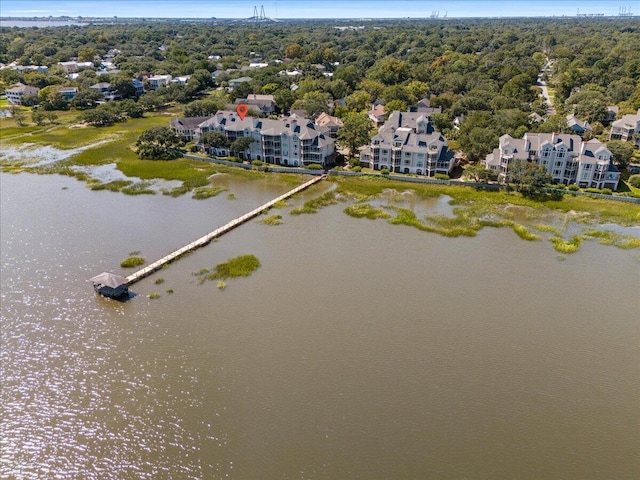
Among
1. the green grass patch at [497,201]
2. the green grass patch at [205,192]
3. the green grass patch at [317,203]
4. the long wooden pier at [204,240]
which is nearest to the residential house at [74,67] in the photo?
the green grass patch at [205,192]

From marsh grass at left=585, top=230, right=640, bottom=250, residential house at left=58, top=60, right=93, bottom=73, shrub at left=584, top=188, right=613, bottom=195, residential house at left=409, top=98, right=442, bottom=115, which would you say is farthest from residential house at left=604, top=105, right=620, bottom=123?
residential house at left=58, top=60, right=93, bottom=73

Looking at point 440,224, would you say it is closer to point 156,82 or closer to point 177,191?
point 177,191

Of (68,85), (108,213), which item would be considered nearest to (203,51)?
(68,85)

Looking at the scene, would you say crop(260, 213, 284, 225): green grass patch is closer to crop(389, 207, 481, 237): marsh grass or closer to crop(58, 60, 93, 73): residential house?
crop(389, 207, 481, 237): marsh grass

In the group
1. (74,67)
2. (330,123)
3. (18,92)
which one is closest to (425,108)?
(330,123)

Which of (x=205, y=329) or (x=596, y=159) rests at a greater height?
(x=596, y=159)

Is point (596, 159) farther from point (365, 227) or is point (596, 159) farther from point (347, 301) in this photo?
point (347, 301)

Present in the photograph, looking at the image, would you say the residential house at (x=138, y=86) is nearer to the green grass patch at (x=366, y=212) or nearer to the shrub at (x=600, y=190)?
the green grass patch at (x=366, y=212)
